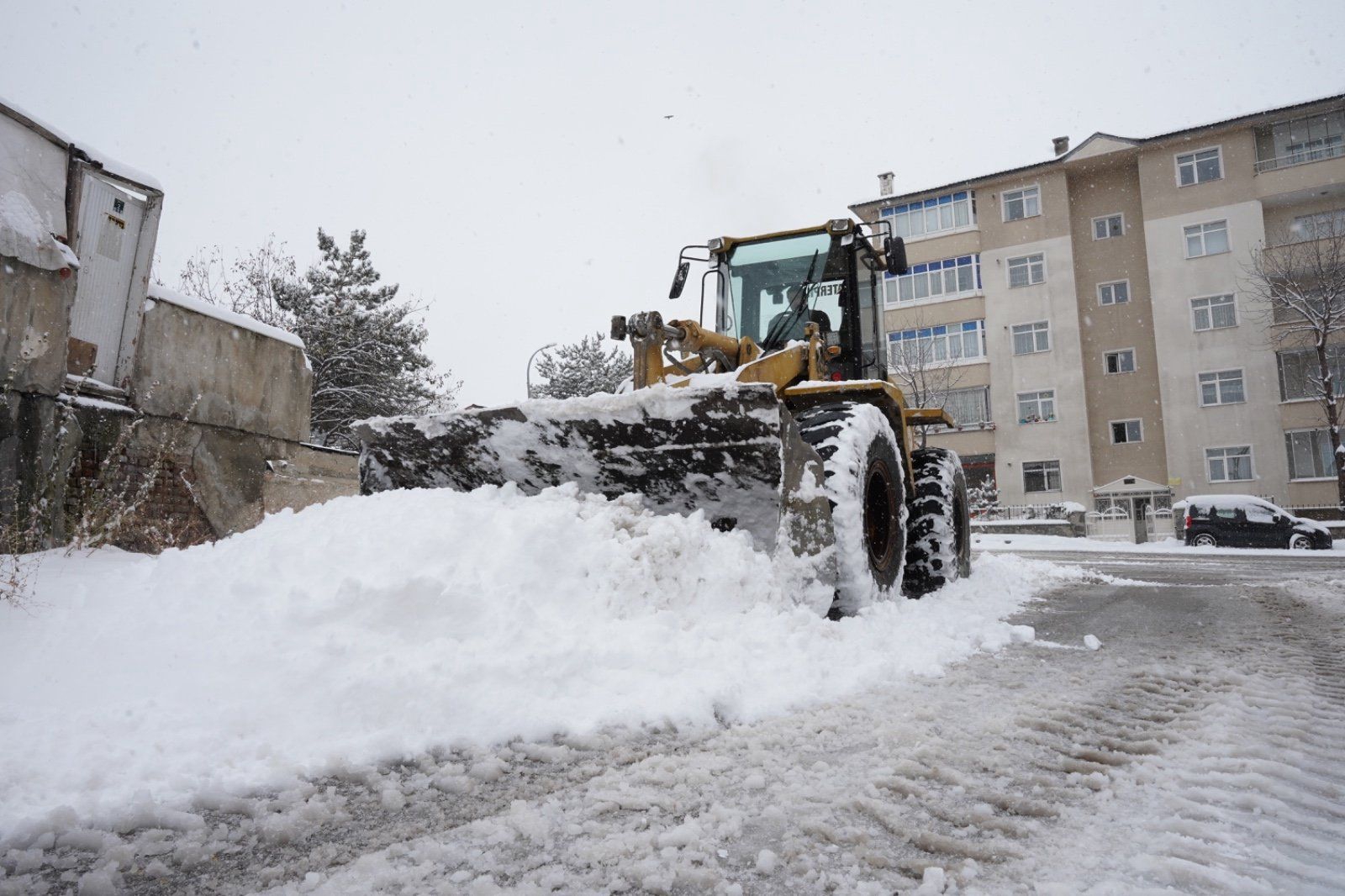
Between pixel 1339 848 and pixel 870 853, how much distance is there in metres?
1.02

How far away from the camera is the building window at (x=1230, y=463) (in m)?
25.0

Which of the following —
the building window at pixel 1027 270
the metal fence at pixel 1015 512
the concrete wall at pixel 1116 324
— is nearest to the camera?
the metal fence at pixel 1015 512

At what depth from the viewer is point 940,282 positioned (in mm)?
29609

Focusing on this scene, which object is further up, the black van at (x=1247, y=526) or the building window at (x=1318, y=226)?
the building window at (x=1318, y=226)

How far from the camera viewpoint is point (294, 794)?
73.0 inches

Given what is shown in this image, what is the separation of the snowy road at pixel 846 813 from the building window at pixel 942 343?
27.2 metres

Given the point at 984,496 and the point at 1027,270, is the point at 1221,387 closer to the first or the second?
the point at 1027,270

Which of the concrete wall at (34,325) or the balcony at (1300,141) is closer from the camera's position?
the concrete wall at (34,325)

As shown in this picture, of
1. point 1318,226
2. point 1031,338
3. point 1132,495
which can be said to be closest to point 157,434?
point 1132,495

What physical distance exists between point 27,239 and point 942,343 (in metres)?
28.5

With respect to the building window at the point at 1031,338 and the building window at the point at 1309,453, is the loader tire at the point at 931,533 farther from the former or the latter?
the building window at the point at 1309,453

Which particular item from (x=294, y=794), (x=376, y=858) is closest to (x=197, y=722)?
(x=294, y=794)

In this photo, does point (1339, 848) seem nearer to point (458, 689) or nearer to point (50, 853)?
point (458, 689)

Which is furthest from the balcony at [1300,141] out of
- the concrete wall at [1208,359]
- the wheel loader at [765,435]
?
the wheel loader at [765,435]
